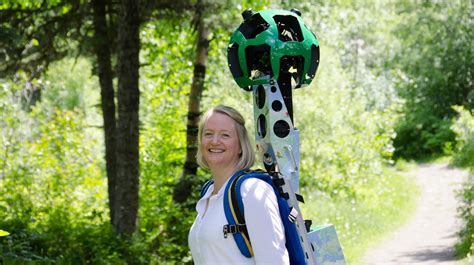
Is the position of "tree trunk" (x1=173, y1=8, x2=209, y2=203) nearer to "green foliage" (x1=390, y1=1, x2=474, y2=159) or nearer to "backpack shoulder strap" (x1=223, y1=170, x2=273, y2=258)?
"backpack shoulder strap" (x1=223, y1=170, x2=273, y2=258)

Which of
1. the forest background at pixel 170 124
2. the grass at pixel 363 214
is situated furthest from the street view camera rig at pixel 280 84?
the grass at pixel 363 214

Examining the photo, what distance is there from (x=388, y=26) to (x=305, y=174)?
1869 centimetres

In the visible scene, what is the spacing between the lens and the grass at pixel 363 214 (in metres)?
13.9

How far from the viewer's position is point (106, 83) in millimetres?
11430

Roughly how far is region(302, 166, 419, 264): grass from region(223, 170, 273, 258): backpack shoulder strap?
29.6 ft

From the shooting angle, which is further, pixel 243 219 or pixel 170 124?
pixel 170 124

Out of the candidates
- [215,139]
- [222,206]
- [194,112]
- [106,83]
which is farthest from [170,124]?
[222,206]

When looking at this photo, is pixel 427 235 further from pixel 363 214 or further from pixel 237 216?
pixel 237 216

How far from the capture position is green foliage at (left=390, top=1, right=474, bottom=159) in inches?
1141

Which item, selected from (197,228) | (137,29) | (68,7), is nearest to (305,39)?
(197,228)

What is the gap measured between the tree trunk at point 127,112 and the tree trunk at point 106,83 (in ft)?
3.30

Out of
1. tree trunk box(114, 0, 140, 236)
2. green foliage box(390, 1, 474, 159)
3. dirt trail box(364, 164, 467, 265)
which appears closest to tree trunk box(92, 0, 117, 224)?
tree trunk box(114, 0, 140, 236)

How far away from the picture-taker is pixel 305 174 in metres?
18.8

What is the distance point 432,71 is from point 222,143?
2916cm
